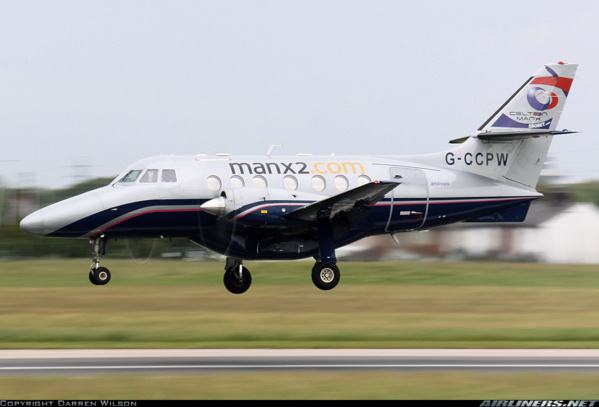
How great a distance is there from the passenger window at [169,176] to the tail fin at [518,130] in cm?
745

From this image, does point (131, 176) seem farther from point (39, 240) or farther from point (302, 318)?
point (39, 240)

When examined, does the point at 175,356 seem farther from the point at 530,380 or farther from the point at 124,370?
the point at 530,380

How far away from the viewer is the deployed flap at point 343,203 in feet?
60.5

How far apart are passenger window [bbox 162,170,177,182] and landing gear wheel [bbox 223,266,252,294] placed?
3.13 m

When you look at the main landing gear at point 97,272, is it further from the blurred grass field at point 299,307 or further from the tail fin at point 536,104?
the tail fin at point 536,104

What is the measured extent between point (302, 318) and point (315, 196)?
3.09 metres

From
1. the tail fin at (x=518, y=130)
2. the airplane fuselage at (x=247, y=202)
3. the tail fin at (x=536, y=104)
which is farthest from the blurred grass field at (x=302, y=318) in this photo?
the tail fin at (x=536, y=104)

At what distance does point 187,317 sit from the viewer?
19.9 m

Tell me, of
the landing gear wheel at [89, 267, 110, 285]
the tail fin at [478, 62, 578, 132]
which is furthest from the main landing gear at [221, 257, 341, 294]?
the tail fin at [478, 62, 578, 132]

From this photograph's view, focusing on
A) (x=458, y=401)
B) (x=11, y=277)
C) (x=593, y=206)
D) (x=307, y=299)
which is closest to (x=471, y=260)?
(x=593, y=206)

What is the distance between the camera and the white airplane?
63.2ft

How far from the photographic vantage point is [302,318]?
65.2 ft
